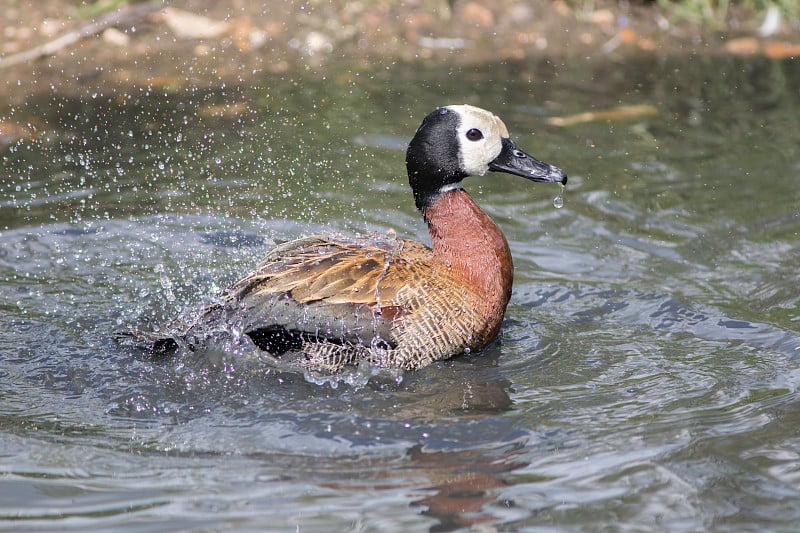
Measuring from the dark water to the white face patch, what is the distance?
96 centimetres

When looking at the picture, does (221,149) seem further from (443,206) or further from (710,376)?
(710,376)

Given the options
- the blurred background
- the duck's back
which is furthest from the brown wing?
the blurred background

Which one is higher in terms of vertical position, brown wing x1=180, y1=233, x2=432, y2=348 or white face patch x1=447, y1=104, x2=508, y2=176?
white face patch x1=447, y1=104, x2=508, y2=176

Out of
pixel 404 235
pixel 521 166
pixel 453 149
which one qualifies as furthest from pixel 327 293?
pixel 404 235

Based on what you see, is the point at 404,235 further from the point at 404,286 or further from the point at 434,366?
the point at 434,366

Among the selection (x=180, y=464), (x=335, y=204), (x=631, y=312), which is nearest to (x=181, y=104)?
(x=335, y=204)

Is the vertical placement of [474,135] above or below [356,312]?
above

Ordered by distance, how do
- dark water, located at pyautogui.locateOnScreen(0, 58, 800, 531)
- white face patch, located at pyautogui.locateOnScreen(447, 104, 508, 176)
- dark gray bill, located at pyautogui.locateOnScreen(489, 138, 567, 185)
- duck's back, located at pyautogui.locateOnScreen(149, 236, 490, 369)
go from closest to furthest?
1. dark water, located at pyautogui.locateOnScreen(0, 58, 800, 531)
2. duck's back, located at pyautogui.locateOnScreen(149, 236, 490, 369)
3. white face patch, located at pyautogui.locateOnScreen(447, 104, 508, 176)
4. dark gray bill, located at pyautogui.locateOnScreen(489, 138, 567, 185)

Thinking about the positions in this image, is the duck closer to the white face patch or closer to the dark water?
the white face patch

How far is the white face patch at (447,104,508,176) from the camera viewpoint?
5.68m

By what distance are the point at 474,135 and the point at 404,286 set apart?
88 cm

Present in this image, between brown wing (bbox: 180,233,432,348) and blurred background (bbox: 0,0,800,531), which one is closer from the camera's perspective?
blurred background (bbox: 0,0,800,531)

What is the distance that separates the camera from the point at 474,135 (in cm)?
571

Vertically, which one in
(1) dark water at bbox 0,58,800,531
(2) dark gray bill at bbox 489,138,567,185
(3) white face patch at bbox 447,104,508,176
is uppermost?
(3) white face patch at bbox 447,104,508,176
